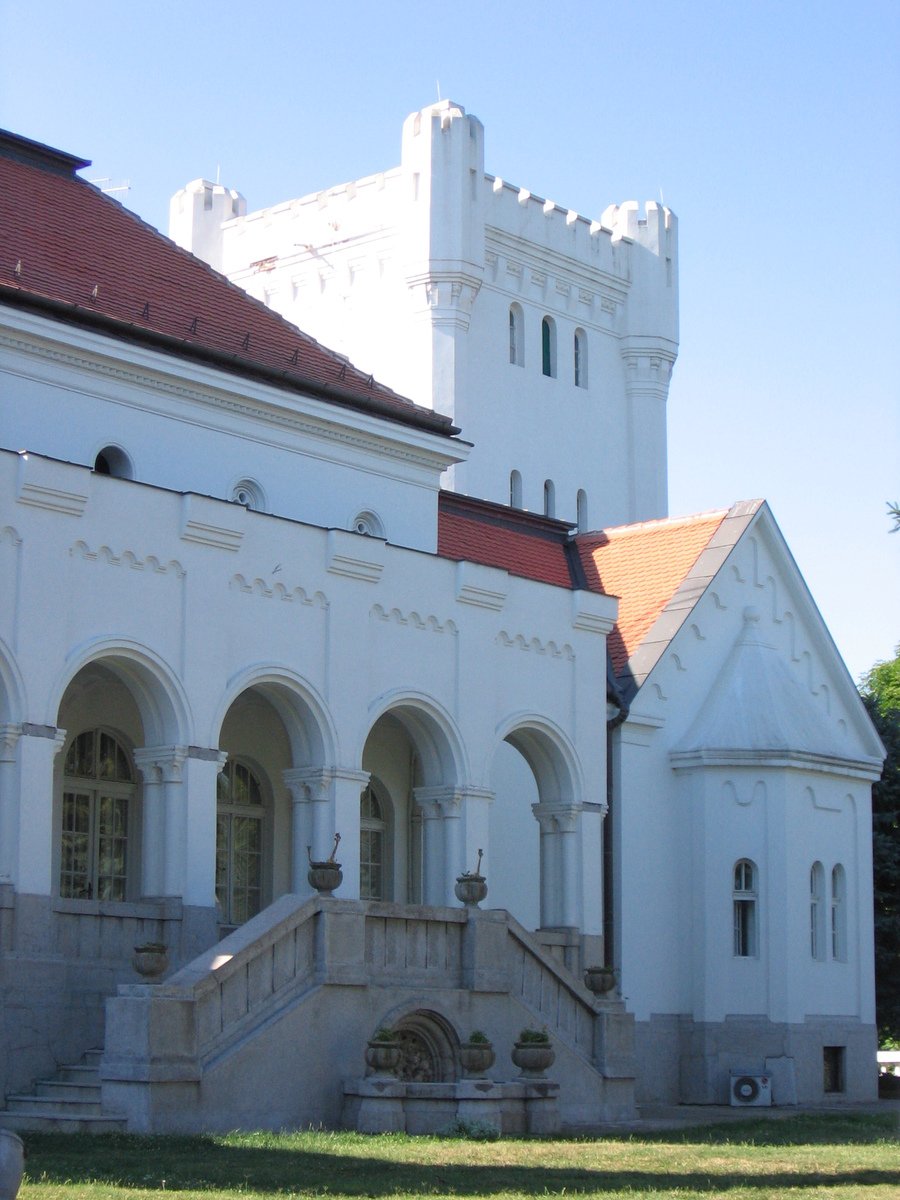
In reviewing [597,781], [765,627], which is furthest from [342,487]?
[765,627]

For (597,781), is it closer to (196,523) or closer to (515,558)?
(515,558)

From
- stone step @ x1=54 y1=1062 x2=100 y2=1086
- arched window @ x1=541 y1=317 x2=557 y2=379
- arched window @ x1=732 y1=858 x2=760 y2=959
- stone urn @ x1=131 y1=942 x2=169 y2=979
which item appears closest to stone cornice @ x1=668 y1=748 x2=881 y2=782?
arched window @ x1=732 y1=858 x2=760 y2=959

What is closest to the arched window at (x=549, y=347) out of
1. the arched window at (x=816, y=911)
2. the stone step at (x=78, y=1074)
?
the arched window at (x=816, y=911)

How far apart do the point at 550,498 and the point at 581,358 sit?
14.3 feet

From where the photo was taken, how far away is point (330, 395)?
2845 cm

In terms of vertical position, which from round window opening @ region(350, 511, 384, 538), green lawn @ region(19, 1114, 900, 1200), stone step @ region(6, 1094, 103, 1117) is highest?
round window opening @ region(350, 511, 384, 538)

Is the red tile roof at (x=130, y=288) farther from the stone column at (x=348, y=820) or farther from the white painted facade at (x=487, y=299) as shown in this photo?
the white painted facade at (x=487, y=299)

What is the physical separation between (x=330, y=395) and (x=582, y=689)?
18.7 ft

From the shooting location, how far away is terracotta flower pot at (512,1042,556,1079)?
75.5ft

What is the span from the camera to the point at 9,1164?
1141cm

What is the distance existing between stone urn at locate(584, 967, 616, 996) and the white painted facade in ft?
75.6

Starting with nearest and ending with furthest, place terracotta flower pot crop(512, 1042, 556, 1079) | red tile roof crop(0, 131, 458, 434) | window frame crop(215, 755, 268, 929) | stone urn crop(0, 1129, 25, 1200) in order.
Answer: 1. stone urn crop(0, 1129, 25, 1200)
2. terracotta flower pot crop(512, 1042, 556, 1079)
3. red tile roof crop(0, 131, 458, 434)
4. window frame crop(215, 755, 268, 929)

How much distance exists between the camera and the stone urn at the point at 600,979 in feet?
85.4

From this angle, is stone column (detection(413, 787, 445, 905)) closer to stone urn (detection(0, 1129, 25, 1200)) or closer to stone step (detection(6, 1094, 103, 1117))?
stone step (detection(6, 1094, 103, 1117))
